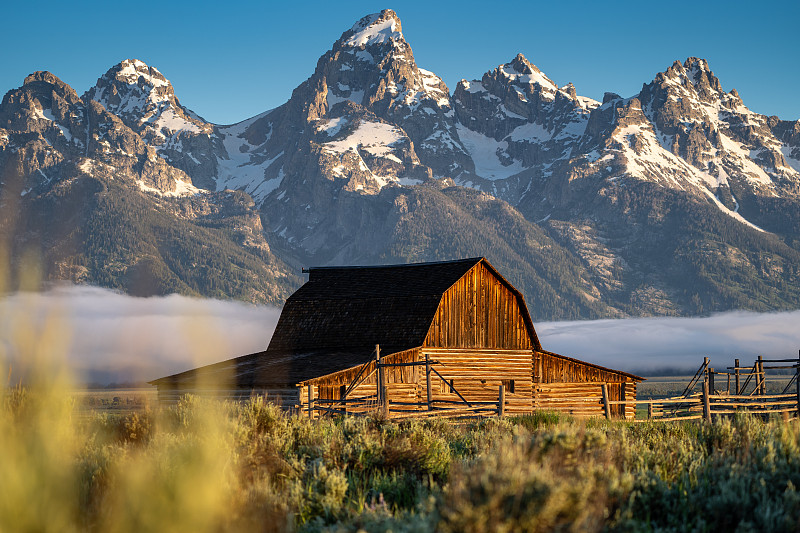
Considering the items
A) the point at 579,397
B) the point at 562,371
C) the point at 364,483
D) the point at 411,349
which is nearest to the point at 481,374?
the point at 411,349

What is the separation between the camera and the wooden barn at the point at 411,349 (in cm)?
3109

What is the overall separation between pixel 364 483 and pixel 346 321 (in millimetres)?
26697

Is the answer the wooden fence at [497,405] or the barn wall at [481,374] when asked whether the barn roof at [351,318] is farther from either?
the wooden fence at [497,405]

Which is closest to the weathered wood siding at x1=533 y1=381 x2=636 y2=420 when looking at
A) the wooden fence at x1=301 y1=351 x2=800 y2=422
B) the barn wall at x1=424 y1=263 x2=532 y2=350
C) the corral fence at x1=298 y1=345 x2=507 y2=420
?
the wooden fence at x1=301 y1=351 x2=800 y2=422

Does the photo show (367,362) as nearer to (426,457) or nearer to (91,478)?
(426,457)

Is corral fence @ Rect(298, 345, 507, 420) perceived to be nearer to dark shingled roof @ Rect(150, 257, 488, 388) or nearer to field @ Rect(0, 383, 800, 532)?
dark shingled roof @ Rect(150, 257, 488, 388)

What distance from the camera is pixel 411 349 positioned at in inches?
1266

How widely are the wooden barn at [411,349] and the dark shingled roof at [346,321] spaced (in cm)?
5

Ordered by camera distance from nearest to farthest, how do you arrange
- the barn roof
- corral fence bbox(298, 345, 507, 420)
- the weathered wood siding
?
corral fence bbox(298, 345, 507, 420), the barn roof, the weathered wood siding

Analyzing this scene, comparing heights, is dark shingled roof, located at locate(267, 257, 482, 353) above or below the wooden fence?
above

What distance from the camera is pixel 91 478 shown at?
917 centimetres

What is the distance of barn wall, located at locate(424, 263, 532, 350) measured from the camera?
34.5 m

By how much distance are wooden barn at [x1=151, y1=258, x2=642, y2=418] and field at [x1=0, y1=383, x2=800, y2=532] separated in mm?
18828

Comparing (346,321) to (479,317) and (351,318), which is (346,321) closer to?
(351,318)
